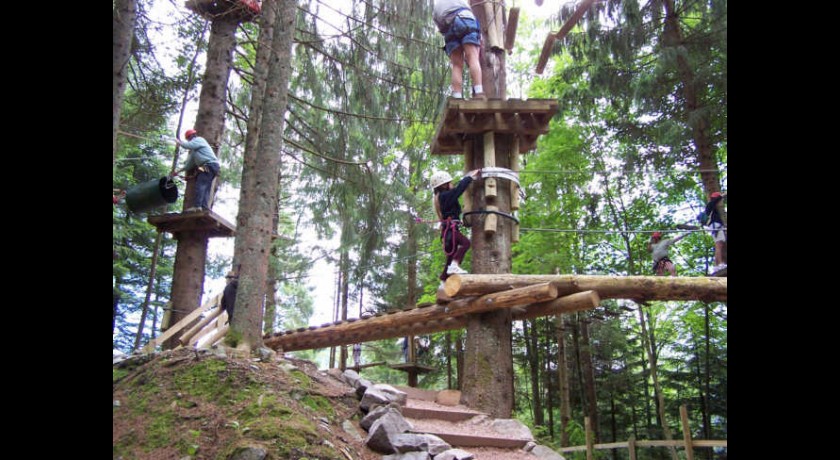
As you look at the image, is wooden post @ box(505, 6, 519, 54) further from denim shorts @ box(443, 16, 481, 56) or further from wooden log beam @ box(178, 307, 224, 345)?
wooden log beam @ box(178, 307, 224, 345)

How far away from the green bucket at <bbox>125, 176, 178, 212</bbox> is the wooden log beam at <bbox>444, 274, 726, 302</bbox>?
3707 mm

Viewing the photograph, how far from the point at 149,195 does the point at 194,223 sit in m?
0.65

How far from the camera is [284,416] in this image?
12.4 ft

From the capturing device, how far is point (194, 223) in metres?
7.25

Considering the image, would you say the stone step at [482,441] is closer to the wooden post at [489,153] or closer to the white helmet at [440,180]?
the wooden post at [489,153]

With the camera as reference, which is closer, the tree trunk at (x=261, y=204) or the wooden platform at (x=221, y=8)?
the tree trunk at (x=261, y=204)

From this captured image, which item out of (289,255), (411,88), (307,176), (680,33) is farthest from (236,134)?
(680,33)

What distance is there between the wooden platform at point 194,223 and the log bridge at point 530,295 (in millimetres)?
2291

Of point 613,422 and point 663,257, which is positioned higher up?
point 663,257

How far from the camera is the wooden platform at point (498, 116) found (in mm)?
6531

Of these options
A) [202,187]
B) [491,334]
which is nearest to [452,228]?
[491,334]

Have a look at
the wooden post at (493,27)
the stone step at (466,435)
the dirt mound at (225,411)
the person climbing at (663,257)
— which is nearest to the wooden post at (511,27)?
the wooden post at (493,27)

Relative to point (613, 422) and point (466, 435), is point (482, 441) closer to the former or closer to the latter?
point (466, 435)
